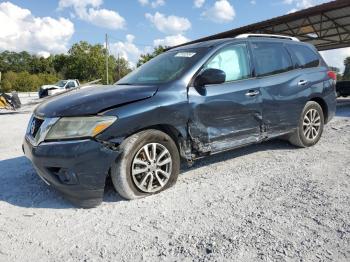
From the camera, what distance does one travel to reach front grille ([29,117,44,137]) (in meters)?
3.58

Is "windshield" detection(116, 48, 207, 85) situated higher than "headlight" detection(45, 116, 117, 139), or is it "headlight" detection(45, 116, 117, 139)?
"windshield" detection(116, 48, 207, 85)

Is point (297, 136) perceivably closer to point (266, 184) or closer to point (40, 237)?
point (266, 184)

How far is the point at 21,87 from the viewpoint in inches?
2116

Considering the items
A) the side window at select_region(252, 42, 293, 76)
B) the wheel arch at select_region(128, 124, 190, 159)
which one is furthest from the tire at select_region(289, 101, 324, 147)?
the wheel arch at select_region(128, 124, 190, 159)

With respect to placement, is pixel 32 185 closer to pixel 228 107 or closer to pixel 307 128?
pixel 228 107

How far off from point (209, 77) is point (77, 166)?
5.71 ft

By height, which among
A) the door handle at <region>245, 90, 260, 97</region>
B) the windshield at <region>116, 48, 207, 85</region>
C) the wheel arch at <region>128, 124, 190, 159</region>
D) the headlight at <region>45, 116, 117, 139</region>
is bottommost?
the wheel arch at <region>128, 124, 190, 159</region>

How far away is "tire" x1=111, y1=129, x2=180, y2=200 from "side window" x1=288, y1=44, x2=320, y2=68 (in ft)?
9.17

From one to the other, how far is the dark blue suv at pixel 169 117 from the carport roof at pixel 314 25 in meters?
8.93

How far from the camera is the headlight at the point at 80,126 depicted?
128 inches

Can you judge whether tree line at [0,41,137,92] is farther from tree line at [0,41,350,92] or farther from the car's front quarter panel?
the car's front quarter panel

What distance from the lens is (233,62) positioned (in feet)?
14.6

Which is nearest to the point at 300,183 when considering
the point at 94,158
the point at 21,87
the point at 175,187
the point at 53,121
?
the point at 175,187

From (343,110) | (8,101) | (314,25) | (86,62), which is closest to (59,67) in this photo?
→ (86,62)
